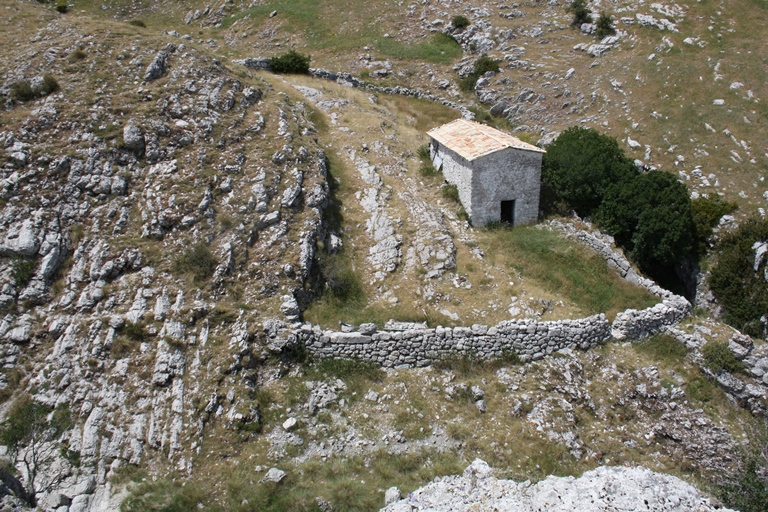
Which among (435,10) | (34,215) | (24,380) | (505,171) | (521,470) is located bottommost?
(521,470)

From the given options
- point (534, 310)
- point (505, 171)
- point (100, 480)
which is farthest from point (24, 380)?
point (505, 171)

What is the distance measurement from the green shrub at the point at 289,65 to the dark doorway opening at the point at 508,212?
1869 centimetres

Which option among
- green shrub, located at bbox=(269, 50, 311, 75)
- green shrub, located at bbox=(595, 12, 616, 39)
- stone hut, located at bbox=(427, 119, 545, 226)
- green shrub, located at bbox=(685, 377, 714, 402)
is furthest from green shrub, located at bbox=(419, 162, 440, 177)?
green shrub, located at bbox=(595, 12, 616, 39)

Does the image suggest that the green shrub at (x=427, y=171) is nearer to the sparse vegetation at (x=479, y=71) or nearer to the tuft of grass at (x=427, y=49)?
the sparse vegetation at (x=479, y=71)

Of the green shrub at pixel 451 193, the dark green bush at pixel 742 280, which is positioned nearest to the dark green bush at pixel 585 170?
the green shrub at pixel 451 193

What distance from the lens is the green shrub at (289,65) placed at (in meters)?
32.5

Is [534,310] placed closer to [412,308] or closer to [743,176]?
[412,308]

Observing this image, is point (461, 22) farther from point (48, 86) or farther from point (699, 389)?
point (699, 389)

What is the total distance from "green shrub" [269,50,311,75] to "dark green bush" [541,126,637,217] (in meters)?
18.2

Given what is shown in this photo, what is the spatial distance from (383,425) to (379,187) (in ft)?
37.5

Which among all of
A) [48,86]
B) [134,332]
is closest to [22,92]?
[48,86]

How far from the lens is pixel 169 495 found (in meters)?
11.0

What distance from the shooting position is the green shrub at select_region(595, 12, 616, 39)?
112 ft

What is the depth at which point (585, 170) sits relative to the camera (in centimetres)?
2233
